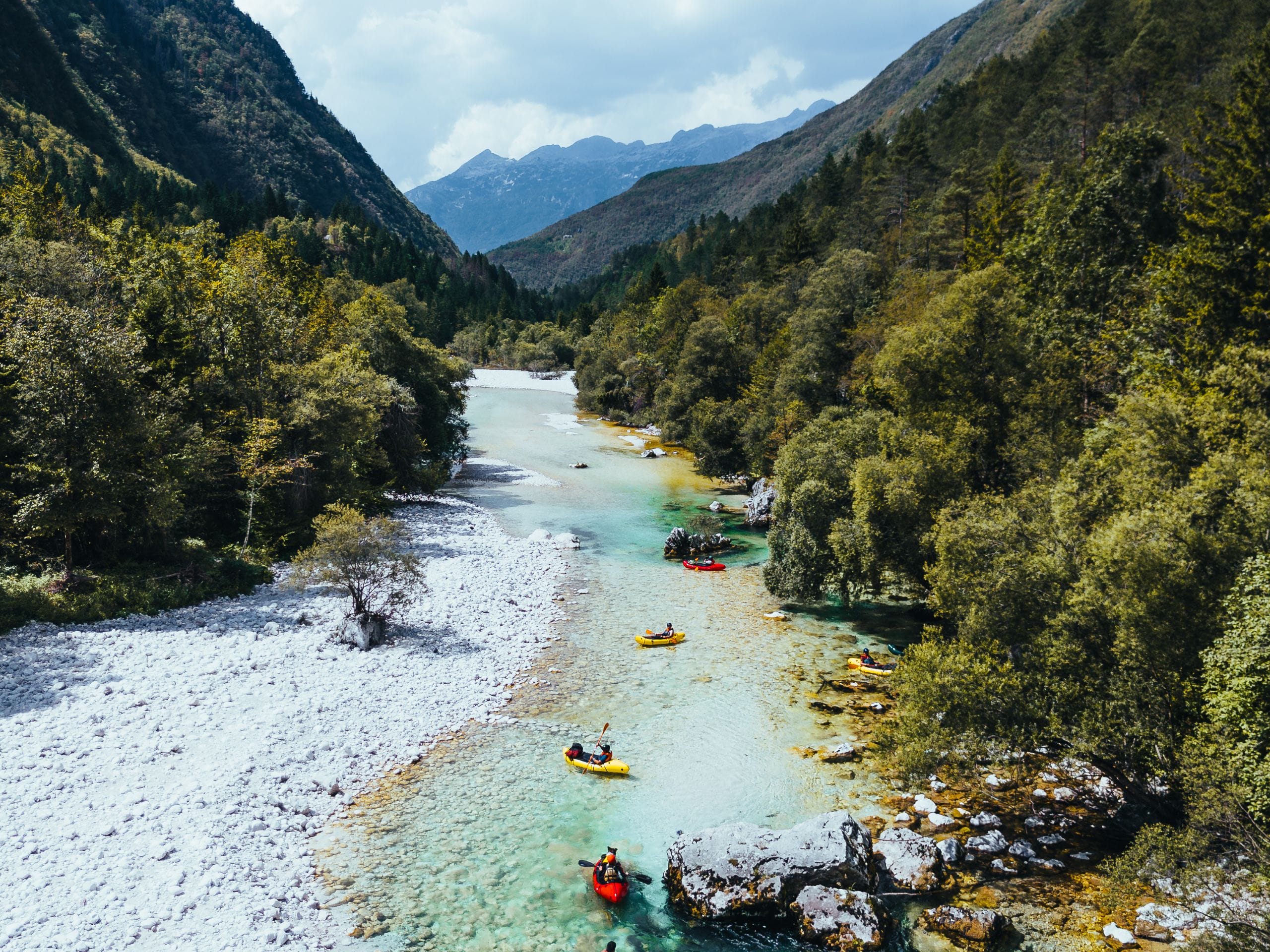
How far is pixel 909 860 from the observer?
15641 mm

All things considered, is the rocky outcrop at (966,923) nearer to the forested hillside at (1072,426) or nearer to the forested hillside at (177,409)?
the forested hillside at (1072,426)

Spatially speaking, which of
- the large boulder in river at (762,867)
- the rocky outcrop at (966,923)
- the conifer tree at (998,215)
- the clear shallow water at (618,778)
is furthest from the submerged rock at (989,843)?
the conifer tree at (998,215)

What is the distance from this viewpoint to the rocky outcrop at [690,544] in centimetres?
4069

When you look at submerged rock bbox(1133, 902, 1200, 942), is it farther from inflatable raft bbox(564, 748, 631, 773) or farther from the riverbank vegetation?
the riverbank vegetation

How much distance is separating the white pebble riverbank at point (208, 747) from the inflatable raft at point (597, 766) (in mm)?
4035

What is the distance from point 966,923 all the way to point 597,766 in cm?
1002

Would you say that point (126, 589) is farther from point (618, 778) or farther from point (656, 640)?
point (656, 640)

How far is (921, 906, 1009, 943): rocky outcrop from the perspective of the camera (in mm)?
13734

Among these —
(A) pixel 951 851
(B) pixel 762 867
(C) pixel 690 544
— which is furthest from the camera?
(C) pixel 690 544

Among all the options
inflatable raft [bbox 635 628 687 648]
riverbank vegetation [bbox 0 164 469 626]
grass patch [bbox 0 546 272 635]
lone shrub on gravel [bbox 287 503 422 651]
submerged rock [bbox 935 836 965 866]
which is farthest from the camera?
inflatable raft [bbox 635 628 687 648]

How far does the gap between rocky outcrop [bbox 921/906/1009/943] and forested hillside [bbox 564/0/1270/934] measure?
3106 millimetres

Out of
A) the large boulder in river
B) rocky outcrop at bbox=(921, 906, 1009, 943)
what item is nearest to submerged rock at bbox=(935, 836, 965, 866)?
rocky outcrop at bbox=(921, 906, 1009, 943)

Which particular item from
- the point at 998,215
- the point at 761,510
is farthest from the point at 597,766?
the point at 998,215

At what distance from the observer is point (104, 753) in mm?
17391
